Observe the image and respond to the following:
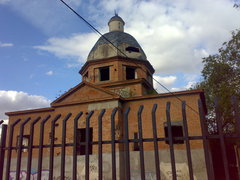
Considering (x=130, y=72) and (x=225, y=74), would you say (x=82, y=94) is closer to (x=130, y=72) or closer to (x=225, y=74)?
(x=130, y=72)

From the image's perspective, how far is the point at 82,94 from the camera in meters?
15.3

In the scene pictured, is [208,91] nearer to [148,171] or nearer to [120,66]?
[120,66]

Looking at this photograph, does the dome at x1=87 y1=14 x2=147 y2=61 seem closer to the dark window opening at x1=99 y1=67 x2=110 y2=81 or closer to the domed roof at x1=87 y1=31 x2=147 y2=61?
the domed roof at x1=87 y1=31 x2=147 y2=61

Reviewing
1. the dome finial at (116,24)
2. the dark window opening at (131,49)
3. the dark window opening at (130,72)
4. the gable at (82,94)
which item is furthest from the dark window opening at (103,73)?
the dome finial at (116,24)

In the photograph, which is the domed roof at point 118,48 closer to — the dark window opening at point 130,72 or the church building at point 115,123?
the church building at point 115,123

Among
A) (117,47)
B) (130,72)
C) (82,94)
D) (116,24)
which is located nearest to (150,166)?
(82,94)

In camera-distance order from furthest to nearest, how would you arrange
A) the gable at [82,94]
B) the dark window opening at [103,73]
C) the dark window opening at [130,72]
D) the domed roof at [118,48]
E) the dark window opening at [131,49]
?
the dark window opening at [131,49]
the dark window opening at [130,72]
the dark window opening at [103,73]
the domed roof at [118,48]
the gable at [82,94]

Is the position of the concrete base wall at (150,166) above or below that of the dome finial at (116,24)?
below

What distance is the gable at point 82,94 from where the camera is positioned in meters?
14.6

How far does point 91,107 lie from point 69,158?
363 cm

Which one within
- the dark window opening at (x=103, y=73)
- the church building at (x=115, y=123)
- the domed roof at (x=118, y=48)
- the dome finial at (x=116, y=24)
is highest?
the dome finial at (x=116, y=24)

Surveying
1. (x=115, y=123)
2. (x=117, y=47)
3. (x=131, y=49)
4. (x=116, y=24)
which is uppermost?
(x=116, y=24)

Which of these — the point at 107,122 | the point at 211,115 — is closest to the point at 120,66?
the point at 107,122

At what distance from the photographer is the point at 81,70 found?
20.8 meters
